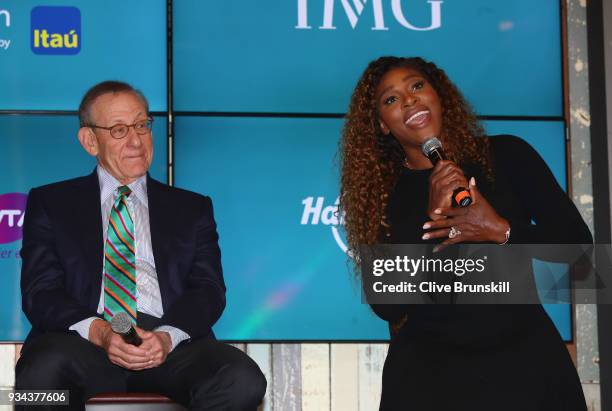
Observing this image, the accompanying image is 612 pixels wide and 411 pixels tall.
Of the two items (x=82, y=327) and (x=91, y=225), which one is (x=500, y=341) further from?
(x=91, y=225)

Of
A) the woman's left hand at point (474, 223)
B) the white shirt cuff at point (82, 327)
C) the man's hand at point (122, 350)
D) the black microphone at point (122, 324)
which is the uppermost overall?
the woman's left hand at point (474, 223)

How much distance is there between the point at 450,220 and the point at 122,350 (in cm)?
93

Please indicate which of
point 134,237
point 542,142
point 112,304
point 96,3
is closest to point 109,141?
point 134,237

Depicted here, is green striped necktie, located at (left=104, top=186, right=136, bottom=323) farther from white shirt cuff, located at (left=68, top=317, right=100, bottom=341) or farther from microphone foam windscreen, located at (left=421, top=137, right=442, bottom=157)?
microphone foam windscreen, located at (left=421, top=137, right=442, bottom=157)

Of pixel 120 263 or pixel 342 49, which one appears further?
pixel 342 49

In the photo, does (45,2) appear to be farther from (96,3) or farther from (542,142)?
(542,142)

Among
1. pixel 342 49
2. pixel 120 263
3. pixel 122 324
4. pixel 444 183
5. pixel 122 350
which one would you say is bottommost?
pixel 122 350

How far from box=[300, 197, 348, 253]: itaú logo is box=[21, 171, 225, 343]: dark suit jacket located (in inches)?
32.4

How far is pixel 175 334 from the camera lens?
2.42 m

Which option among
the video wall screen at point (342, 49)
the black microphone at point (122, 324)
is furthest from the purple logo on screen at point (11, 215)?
the black microphone at point (122, 324)

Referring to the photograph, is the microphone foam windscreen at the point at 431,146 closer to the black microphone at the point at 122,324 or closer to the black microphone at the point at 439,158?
the black microphone at the point at 439,158

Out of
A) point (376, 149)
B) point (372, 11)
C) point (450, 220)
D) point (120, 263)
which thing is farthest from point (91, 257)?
point (372, 11)

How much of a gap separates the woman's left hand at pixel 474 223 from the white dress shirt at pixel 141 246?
90 centimetres

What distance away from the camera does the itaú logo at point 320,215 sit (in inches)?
139
